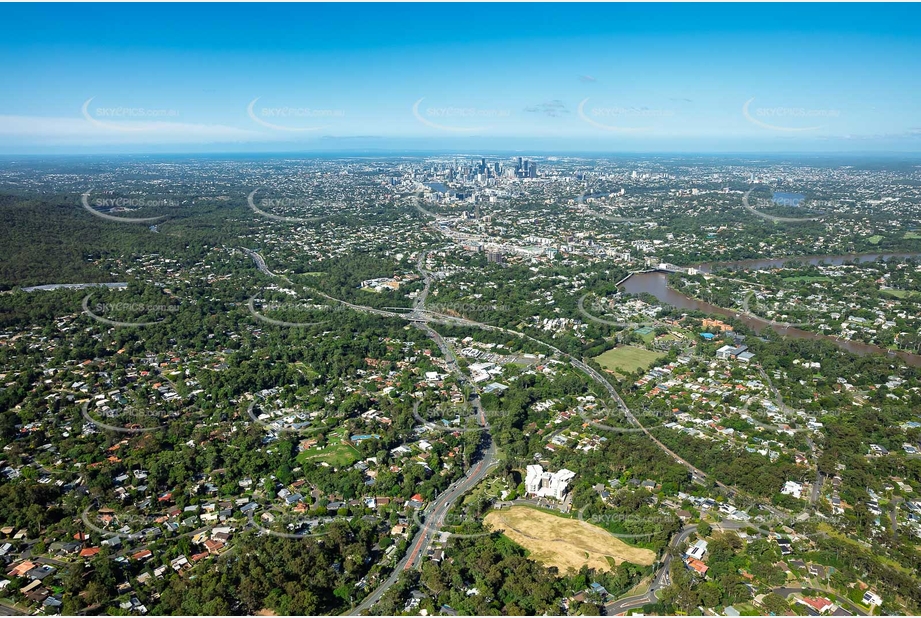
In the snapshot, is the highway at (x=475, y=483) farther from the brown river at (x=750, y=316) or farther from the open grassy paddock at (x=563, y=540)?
the brown river at (x=750, y=316)

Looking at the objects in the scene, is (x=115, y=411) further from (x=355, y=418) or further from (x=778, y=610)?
(x=778, y=610)

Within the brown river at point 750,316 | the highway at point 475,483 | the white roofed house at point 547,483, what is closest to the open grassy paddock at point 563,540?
the white roofed house at point 547,483

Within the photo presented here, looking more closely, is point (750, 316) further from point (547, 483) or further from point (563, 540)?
point (563, 540)

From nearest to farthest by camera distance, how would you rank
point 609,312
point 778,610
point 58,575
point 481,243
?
point 778,610
point 58,575
point 609,312
point 481,243

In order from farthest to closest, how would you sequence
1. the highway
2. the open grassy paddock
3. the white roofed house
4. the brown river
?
the brown river → the white roofed house → the open grassy paddock → the highway

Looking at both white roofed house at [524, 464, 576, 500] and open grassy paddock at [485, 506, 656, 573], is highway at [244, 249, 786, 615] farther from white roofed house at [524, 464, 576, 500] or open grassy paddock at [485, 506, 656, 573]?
white roofed house at [524, 464, 576, 500]

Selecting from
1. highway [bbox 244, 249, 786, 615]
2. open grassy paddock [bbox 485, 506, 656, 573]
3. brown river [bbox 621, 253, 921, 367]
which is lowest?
open grassy paddock [bbox 485, 506, 656, 573]

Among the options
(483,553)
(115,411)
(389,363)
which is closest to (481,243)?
(389,363)

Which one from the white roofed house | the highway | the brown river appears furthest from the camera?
the brown river

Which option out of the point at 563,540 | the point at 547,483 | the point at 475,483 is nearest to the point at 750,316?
the point at 547,483

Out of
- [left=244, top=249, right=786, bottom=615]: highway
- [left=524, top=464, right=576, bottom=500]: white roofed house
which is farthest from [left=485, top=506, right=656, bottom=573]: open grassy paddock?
[left=244, top=249, right=786, bottom=615]: highway
